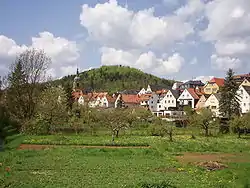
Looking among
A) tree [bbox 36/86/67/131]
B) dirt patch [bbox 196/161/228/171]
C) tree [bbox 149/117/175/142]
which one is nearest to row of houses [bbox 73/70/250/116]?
tree [bbox 36/86/67/131]

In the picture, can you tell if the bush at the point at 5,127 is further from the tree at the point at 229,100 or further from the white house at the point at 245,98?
the white house at the point at 245,98

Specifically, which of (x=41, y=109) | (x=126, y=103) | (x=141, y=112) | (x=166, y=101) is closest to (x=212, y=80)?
(x=166, y=101)

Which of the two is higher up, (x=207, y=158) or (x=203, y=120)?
(x=203, y=120)

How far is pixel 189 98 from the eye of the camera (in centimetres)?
10306

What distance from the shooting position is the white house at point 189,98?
102450mm

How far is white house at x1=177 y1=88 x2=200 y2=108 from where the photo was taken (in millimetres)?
102450

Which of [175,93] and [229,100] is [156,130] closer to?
[229,100]

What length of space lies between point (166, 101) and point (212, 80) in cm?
1735

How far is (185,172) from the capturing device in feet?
62.9

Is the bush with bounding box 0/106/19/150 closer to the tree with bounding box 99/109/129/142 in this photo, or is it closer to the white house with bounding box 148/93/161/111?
the tree with bounding box 99/109/129/142

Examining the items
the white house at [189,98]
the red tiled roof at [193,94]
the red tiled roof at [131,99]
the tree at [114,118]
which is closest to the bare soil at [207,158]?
the tree at [114,118]

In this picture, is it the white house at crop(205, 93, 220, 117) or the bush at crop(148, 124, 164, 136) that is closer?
the bush at crop(148, 124, 164, 136)

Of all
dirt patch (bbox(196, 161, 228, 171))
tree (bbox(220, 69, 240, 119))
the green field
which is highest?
tree (bbox(220, 69, 240, 119))

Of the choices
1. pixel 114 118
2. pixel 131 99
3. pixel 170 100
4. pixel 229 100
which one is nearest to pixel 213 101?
pixel 170 100
